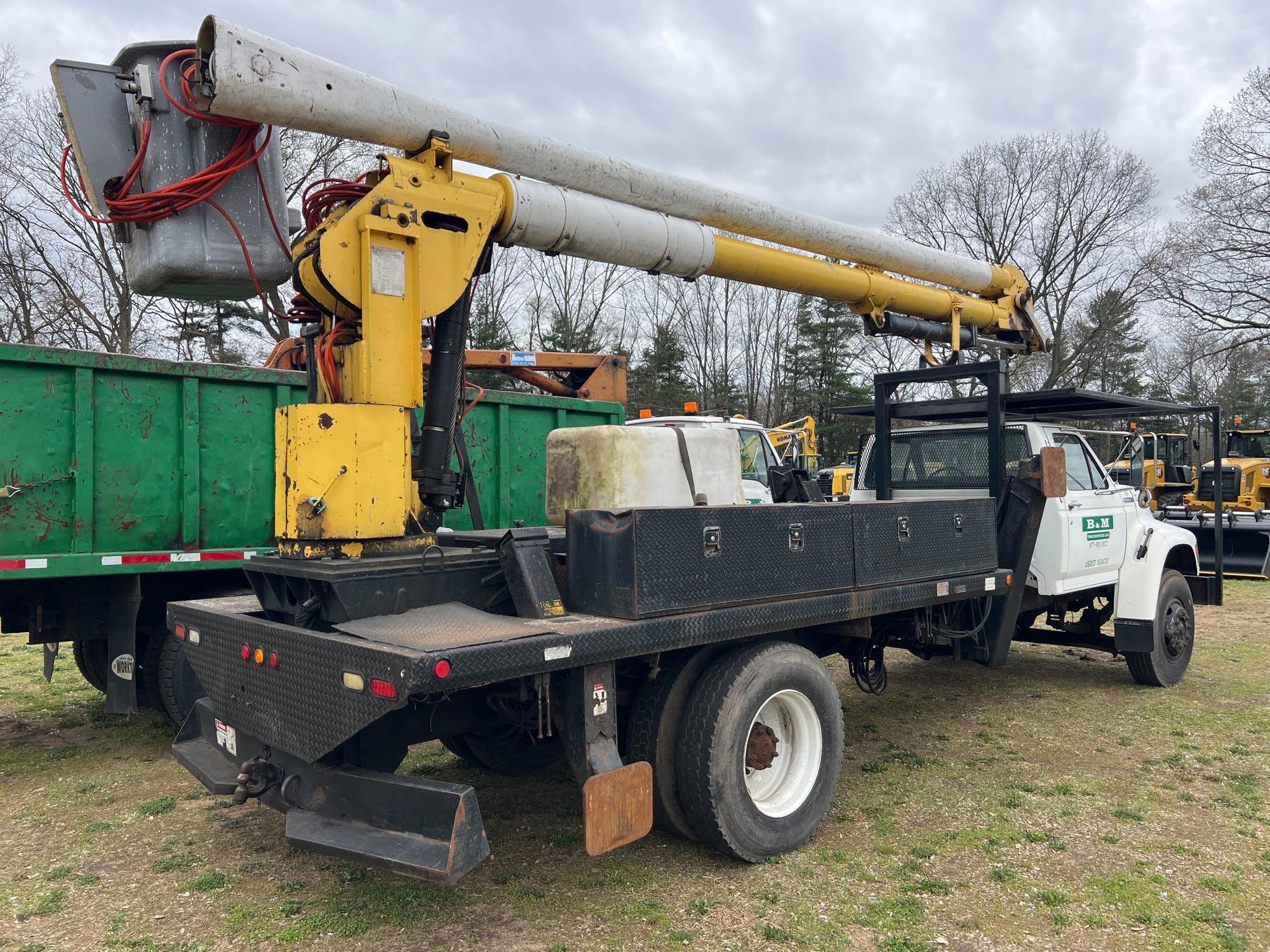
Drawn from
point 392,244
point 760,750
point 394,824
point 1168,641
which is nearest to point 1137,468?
point 1168,641

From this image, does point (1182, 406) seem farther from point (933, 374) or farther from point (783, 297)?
point (783, 297)

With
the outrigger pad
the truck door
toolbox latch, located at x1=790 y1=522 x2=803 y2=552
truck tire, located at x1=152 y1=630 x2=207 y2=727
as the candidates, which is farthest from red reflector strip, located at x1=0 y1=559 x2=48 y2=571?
the truck door

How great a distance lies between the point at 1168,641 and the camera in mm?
7547

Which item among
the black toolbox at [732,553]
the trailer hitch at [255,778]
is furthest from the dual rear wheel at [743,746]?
the trailer hitch at [255,778]

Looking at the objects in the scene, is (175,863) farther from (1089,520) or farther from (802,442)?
(802,442)

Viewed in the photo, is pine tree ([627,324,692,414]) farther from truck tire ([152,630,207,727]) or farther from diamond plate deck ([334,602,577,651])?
diamond plate deck ([334,602,577,651])

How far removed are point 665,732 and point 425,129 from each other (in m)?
2.97

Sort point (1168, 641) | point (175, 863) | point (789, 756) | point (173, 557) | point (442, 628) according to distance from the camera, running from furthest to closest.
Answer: point (1168, 641) < point (173, 557) < point (789, 756) < point (175, 863) < point (442, 628)

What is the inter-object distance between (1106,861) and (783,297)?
37.7 m

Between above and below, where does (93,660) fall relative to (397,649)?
below

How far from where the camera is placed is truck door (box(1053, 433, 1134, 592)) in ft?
22.0

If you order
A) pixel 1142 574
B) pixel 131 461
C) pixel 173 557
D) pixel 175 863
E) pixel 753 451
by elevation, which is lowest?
pixel 175 863

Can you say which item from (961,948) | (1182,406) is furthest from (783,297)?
(961,948)

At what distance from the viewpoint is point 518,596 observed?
3756 mm
